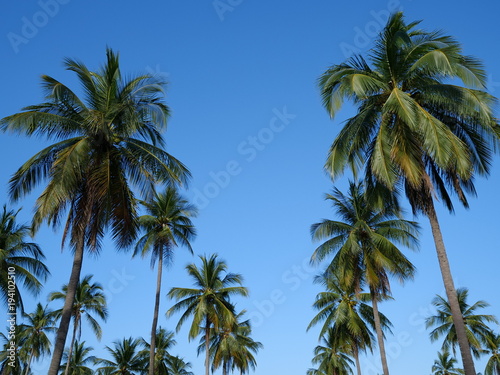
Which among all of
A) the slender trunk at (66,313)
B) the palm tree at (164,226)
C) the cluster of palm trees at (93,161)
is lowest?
the slender trunk at (66,313)

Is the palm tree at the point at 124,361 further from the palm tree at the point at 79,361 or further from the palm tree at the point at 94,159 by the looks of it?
the palm tree at the point at 94,159

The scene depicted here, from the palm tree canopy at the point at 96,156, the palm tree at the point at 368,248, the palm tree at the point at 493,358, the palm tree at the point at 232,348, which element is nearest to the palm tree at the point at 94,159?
the palm tree canopy at the point at 96,156

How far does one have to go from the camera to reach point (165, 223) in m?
32.5

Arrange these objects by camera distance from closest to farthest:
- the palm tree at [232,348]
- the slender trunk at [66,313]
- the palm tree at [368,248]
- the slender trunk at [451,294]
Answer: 1. the slender trunk at [66,313]
2. the slender trunk at [451,294]
3. the palm tree at [368,248]
4. the palm tree at [232,348]

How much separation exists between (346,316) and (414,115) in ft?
74.1

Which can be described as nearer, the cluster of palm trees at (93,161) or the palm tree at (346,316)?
the cluster of palm trees at (93,161)

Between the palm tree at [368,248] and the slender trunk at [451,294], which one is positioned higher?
the palm tree at [368,248]

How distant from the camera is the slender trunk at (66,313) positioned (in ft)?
43.2

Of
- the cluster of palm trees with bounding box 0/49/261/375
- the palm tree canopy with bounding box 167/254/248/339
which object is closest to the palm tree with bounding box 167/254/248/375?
the palm tree canopy with bounding box 167/254/248/339

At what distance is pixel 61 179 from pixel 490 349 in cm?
5006

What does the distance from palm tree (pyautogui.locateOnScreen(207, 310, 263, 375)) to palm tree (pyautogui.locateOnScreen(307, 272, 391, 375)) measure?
754cm

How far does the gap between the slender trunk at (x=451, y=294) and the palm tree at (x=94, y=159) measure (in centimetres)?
848

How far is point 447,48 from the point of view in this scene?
15297 millimetres

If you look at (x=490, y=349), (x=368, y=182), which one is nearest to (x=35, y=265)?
(x=368, y=182)
